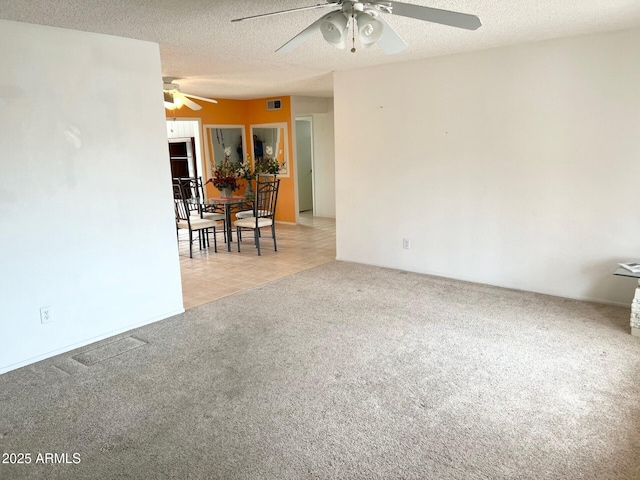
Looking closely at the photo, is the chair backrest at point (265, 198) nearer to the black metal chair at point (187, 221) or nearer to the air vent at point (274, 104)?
the black metal chair at point (187, 221)

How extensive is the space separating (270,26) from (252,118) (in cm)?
576

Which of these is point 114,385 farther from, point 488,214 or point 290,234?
point 290,234

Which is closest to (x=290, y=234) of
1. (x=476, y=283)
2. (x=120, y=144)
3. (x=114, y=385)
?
(x=476, y=283)

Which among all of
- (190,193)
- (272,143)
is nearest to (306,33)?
(190,193)

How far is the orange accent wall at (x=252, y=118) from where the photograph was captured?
27.0ft

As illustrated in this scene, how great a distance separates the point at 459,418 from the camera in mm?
2381

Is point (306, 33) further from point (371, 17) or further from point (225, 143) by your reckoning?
point (225, 143)

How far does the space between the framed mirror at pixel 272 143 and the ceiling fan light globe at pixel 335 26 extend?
6054mm

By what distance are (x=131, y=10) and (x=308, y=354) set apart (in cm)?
255

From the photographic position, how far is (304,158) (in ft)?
31.1

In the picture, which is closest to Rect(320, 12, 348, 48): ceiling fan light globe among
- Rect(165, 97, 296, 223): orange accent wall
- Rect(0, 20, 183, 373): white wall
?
Rect(0, 20, 183, 373): white wall

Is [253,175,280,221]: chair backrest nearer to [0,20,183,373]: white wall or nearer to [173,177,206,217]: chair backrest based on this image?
[173,177,206,217]: chair backrest

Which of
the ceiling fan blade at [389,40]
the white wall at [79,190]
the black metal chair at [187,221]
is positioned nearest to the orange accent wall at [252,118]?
the black metal chair at [187,221]

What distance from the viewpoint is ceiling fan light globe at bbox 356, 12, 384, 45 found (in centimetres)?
233
